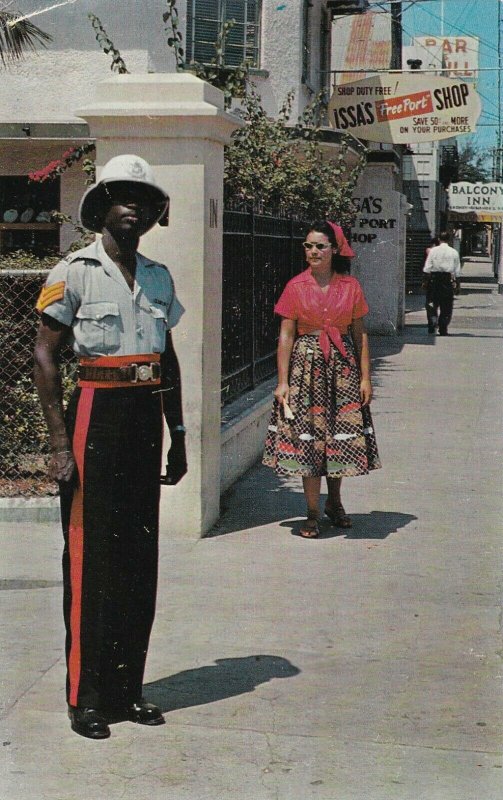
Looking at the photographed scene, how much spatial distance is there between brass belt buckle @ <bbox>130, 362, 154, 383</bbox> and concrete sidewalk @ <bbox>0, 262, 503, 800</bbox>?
124 cm

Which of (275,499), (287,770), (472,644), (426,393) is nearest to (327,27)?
(426,393)

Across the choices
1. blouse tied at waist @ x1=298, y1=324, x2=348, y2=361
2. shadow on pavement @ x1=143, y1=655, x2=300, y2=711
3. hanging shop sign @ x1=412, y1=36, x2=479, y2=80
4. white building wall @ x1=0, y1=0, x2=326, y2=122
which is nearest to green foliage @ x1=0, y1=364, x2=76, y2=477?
blouse tied at waist @ x1=298, y1=324, x2=348, y2=361

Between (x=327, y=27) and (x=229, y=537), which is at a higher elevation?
(x=327, y=27)

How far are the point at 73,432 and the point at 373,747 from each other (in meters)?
1.50

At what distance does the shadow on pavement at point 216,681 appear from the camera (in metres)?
5.10

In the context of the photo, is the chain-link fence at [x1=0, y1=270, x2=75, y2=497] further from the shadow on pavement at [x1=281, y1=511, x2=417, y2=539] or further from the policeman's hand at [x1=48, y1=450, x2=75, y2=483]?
the policeman's hand at [x1=48, y1=450, x2=75, y2=483]

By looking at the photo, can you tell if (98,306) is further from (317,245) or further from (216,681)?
(317,245)

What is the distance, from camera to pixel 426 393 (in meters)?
14.6

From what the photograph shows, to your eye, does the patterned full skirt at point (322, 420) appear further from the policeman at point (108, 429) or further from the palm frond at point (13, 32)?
the palm frond at point (13, 32)

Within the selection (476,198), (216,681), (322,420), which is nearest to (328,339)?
(322,420)

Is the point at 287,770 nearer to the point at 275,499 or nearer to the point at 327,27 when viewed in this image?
the point at 275,499

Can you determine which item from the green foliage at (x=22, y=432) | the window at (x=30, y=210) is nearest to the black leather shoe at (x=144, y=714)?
the green foliage at (x=22, y=432)

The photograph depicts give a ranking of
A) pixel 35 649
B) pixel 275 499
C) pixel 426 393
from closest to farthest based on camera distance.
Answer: pixel 35 649 < pixel 275 499 < pixel 426 393

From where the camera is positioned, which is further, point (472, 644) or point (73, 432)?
point (472, 644)
